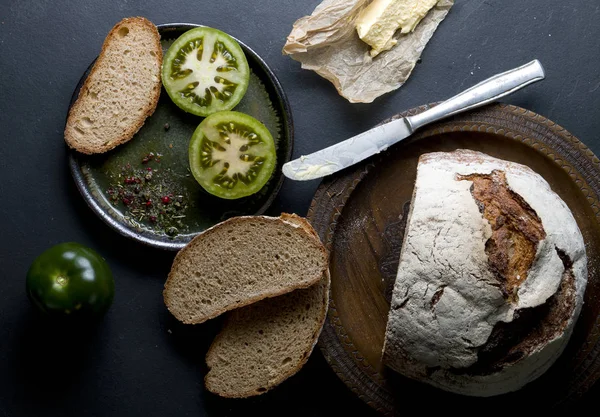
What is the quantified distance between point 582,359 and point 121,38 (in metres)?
2.67

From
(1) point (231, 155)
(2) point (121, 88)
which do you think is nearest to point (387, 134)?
(1) point (231, 155)

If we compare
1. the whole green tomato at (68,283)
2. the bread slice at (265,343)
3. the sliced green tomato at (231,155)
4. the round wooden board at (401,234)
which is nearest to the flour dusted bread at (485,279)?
the round wooden board at (401,234)

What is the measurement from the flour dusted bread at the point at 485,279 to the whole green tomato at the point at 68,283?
1.34 meters

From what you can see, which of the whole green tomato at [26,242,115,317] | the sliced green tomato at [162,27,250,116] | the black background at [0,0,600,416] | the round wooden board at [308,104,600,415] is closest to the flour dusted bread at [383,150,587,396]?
the round wooden board at [308,104,600,415]

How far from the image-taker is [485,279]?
2.62 meters

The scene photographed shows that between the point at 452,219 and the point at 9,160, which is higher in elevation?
the point at 452,219

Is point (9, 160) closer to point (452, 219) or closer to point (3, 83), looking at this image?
point (3, 83)

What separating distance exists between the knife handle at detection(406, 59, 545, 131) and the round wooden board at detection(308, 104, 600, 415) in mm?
54

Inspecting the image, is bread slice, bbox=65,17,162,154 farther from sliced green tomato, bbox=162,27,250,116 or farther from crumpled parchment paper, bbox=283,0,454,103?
crumpled parchment paper, bbox=283,0,454,103

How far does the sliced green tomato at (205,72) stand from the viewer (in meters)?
3.17

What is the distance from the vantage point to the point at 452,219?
2697 millimetres

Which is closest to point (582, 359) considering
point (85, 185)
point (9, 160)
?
point (85, 185)

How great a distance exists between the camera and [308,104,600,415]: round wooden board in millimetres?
3057

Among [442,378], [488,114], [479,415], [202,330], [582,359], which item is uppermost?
[488,114]
